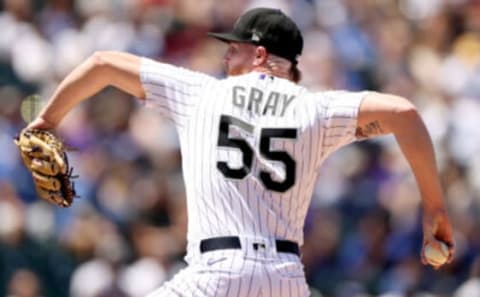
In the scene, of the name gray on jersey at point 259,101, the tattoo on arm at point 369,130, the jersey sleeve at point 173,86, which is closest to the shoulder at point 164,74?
the jersey sleeve at point 173,86

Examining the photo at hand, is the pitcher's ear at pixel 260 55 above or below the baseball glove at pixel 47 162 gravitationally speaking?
above

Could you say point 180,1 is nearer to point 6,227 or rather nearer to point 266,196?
point 6,227

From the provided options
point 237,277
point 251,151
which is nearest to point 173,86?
point 251,151

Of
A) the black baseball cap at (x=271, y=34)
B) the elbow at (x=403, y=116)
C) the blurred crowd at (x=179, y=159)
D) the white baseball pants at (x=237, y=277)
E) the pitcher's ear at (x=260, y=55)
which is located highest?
the black baseball cap at (x=271, y=34)

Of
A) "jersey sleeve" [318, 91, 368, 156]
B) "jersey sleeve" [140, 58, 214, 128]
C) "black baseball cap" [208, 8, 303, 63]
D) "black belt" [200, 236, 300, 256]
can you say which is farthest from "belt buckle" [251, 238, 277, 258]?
"black baseball cap" [208, 8, 303, 63]

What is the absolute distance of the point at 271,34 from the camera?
5.48m

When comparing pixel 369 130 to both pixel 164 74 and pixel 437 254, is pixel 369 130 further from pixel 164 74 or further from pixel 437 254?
pixel 164 74

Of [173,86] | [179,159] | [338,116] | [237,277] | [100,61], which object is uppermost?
[100,61]

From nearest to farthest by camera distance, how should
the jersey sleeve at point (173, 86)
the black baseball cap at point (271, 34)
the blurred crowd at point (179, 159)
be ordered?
the jersey sleeve at point (173, 86) → the black baseball cap at point (271, 34) → the blurred crowd at point (179, 159)

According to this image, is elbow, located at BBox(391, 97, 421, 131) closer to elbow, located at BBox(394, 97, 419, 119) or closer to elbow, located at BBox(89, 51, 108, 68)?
elbow, located at BBox(394, 97, 419, 119)

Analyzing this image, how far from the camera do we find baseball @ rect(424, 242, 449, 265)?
5.45 metres

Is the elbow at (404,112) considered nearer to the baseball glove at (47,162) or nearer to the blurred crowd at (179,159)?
the baseball glove at (47,162)

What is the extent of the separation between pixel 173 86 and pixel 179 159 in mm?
5963

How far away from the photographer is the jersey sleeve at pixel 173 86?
537 centimetres
